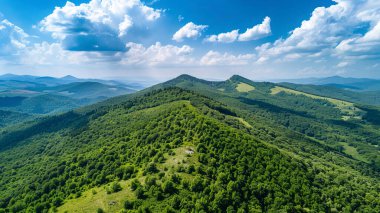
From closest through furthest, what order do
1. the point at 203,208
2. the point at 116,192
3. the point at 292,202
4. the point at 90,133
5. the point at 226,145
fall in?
the point at 203,208, the point at 292,202, the point at 116,192, the point at 226,145, the point at 90,133

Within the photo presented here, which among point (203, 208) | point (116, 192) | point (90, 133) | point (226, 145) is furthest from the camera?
point (90, 133)

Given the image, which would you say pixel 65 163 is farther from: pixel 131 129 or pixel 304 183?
pixel 304 183

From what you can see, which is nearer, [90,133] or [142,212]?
[142,212]

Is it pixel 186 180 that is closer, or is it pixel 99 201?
pixel 186 180

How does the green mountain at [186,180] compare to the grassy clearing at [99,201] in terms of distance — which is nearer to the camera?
the green mountain at [186,180]

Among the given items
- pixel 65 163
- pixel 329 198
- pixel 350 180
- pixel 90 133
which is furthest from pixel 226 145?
pixel 90 133

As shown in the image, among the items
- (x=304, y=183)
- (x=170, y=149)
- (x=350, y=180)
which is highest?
(x=170, y=149)

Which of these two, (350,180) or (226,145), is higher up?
(226,145)

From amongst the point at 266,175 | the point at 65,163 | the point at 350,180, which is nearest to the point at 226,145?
the point at 266,175

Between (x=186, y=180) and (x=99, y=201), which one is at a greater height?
(x=186, y=180)

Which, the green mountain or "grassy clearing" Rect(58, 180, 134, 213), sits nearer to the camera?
the green mountain
